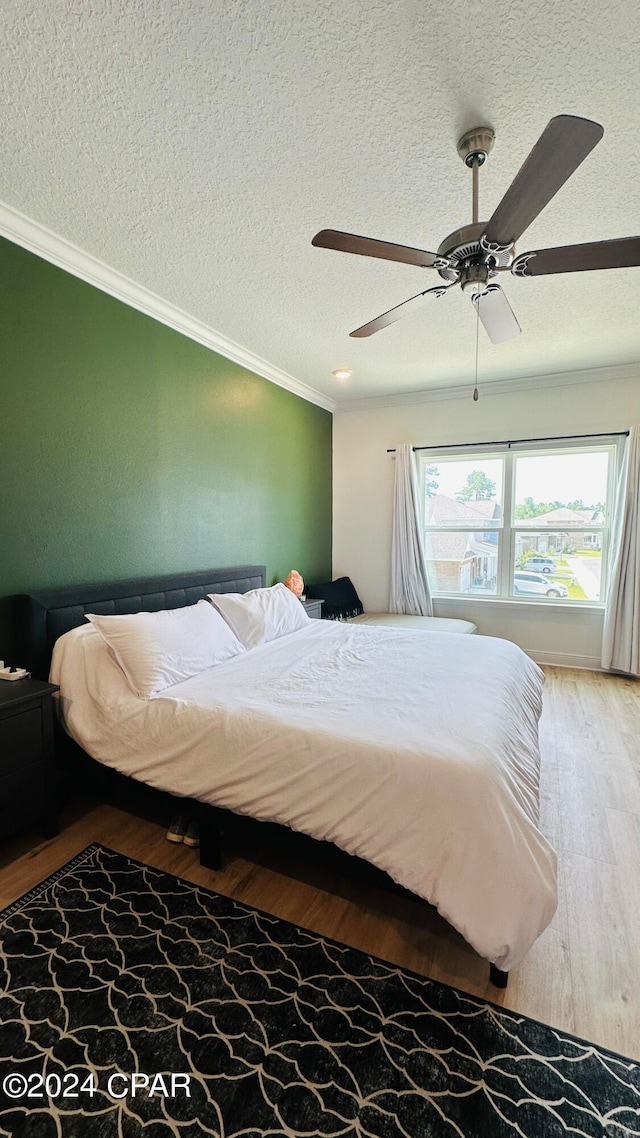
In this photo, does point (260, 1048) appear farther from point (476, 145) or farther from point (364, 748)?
point (476, 145)

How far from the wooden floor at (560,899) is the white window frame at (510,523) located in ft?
7.48

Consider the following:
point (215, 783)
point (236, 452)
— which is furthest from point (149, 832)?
point (236, 452)

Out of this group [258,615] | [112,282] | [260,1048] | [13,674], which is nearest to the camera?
[260,1048]

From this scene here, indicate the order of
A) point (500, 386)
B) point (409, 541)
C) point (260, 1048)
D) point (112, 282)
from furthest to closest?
1. point (409, 541)
2. point (500, 386)
3. point (112, 282)
4. point (260, 1048)

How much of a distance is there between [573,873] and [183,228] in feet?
10.7

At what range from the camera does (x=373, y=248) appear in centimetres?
167

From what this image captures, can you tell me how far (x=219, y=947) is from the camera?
1563 millimetres

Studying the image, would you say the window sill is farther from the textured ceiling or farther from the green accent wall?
the textured ceiling

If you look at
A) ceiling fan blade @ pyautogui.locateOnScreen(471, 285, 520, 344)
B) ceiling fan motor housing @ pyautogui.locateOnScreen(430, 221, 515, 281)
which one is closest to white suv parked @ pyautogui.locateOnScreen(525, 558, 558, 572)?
ceiling fan blade @ pyautogui.locateOnScreen(471, 285, 520, 344)

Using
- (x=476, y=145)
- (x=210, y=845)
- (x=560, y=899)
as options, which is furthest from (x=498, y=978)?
(x=476, y=145)

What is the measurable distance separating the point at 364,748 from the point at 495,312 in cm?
195

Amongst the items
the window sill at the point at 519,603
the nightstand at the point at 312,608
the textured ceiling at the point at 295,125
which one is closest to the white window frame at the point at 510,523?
the window sill at the point at 519,603

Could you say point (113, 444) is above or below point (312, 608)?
above

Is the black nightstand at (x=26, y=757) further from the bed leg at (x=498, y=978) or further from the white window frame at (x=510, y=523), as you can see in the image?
the white window frame at (x=510, y=523)
